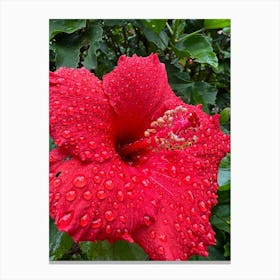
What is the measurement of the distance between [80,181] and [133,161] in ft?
0.58

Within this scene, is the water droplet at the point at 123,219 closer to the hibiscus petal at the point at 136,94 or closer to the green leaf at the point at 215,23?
the hibiscus petal at the point at 136,94

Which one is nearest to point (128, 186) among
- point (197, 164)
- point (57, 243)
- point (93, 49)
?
point (197, 164)

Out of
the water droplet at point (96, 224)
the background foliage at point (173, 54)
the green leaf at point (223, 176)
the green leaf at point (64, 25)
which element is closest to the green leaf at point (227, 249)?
the background foliage at point (173, 54)

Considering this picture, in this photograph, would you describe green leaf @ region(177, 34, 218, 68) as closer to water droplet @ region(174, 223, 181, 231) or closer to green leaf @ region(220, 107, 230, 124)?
green leaf @ region(220, 107, 230, 124)

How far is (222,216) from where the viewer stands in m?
1.43

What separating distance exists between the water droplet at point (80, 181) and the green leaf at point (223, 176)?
0.49 metres

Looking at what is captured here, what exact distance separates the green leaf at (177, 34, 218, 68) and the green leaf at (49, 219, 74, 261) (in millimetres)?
654

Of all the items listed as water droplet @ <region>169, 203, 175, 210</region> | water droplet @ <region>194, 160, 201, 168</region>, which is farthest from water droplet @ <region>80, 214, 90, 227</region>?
water droplet @ <region>194, 160, 201, 168</region>

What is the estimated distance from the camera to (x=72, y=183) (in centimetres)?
112

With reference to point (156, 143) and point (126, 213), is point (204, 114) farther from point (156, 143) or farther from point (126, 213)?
point (126, 213)

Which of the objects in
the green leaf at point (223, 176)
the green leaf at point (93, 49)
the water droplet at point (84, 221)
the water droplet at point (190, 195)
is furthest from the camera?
the green leaf at point (223, 176)

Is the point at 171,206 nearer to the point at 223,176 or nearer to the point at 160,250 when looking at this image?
the point at 160,250
